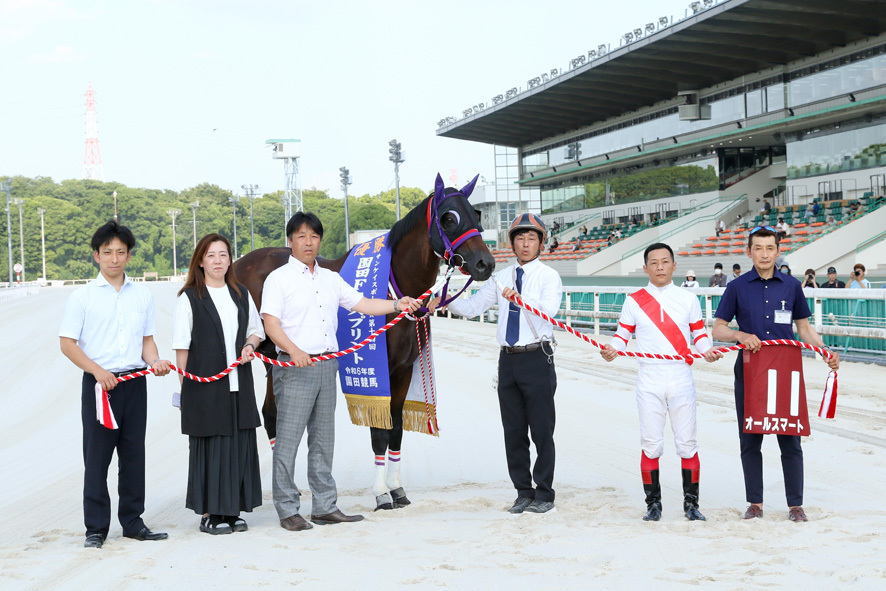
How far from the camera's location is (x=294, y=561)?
4.07 metres

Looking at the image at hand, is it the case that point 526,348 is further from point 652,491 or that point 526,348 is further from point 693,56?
point 693,56

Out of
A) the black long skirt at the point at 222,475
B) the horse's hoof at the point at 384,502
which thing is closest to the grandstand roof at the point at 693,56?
the horse's hoof at the point at 384,502

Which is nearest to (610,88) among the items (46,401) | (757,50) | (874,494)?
(757,50)

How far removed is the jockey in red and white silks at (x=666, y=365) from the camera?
470cm

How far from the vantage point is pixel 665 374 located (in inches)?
186

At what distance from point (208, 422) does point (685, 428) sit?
2.65 meters

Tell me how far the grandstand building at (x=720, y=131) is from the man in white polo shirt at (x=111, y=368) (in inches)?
784

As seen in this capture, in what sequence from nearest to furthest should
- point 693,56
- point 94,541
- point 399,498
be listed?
1. point 94,541
2. point 399,498
3. point 693,56

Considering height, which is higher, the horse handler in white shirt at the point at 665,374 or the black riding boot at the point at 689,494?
the horse handler in white shirt at the point at 665,374

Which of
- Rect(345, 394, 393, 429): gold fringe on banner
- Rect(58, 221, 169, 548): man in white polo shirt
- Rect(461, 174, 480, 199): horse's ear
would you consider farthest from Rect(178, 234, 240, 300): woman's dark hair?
Rect(461, 174, 480, 199): horse's ear

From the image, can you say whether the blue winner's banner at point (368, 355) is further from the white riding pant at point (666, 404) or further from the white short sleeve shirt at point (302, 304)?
the white riding pant at point (666, 404)

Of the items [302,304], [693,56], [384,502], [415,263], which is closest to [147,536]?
[384,502]

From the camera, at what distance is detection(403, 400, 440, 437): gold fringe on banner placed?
558cm

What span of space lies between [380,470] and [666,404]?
179cm
